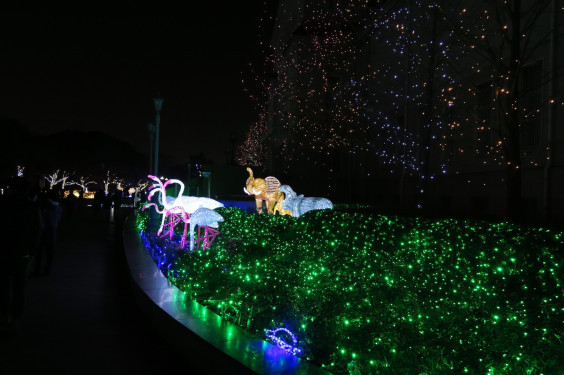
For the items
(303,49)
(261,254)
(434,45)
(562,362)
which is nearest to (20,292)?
(261,254)

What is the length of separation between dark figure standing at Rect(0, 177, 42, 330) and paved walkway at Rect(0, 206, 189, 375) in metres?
0.36

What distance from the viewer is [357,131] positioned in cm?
1944

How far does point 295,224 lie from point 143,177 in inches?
3620

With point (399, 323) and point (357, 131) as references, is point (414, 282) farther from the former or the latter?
point (357, 131)

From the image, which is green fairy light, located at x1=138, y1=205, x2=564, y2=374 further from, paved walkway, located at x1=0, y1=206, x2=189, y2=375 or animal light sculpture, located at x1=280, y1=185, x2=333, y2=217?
animal light sculpture, located at x1=280, y1=185, x2=333, y2=217

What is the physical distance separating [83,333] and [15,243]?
1362mm

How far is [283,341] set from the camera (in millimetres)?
4605

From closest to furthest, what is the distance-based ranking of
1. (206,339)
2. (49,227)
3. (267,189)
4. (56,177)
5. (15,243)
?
(206,339)
(15,243)
(49,227)
(267,189)
(56,177)

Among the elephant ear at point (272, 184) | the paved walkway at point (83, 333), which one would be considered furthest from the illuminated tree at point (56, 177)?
the paved walkway at point (83, 333)

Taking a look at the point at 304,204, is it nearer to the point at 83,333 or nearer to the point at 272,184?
the point at 272,184

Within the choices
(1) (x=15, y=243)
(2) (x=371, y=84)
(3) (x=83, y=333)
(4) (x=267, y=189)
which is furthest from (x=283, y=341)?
(2) (x=371, y=84)

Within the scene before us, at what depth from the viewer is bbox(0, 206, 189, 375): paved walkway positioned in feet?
15.5

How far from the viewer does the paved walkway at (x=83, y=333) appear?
4734mm

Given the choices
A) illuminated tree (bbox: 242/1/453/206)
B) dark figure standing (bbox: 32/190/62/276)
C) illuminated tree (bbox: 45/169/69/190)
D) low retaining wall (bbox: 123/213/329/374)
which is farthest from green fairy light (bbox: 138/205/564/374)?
illuminated tree (bbox: 45/169/69/190)
